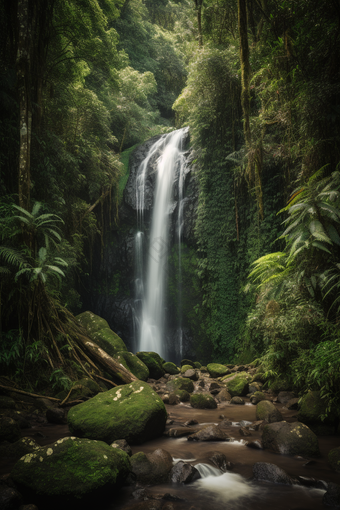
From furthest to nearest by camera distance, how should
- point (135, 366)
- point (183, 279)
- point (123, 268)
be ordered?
point (123, 268)
point (183, 279)
point (135, 366)

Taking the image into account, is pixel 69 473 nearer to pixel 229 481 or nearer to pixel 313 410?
pixel 229 481

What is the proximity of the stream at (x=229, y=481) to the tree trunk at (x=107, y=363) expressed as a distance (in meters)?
2.03

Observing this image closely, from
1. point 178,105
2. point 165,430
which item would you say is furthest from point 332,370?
point 178,105

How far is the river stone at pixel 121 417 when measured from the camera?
149 inches

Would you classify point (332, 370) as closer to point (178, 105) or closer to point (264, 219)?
point (264, 219)

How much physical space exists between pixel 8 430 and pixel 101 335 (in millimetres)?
4191

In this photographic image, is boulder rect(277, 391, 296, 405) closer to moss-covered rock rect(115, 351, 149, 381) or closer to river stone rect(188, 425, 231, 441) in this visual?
river stone rect(188, 425, 231, 441)

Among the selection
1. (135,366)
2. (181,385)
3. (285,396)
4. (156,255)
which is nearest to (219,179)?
(156,255)

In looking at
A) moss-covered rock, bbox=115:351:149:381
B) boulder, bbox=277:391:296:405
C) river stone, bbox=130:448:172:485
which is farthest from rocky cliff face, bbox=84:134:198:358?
river stone, bbox=130:448:172:485

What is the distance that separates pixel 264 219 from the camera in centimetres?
952

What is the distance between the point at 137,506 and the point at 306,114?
21.2 ft

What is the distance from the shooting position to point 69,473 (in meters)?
2.53

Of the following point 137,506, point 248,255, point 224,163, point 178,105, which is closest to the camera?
point 137,506

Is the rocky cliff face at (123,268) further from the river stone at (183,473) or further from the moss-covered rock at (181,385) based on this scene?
the river stone at (183,473)
